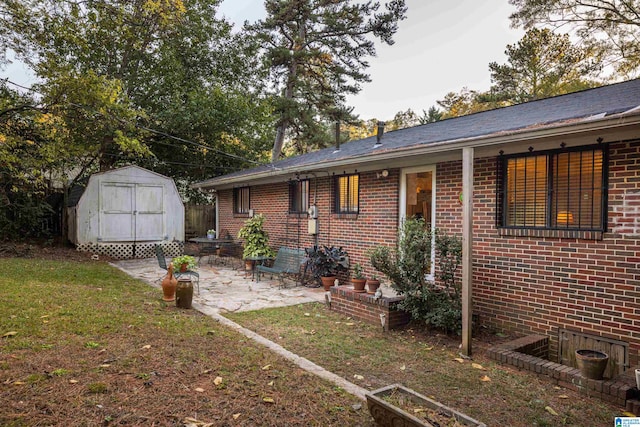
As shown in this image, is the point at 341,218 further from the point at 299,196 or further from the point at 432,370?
the point at 432,370

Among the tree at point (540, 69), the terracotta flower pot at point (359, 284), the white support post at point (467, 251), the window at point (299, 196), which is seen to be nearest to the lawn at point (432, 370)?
the white support post at point (467, 251)

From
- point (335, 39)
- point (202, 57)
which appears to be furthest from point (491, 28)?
point (202, 57)

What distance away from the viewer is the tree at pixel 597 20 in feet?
50.9

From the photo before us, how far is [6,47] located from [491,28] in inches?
767

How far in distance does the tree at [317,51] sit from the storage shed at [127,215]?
8.63 metres

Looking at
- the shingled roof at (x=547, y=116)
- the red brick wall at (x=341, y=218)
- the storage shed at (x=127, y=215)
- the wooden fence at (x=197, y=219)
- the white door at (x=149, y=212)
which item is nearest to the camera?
the shingled roof at (x=547, y=116)

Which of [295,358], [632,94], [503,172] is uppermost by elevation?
[632,94]

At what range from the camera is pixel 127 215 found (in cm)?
1268

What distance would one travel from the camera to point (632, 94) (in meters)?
5.06

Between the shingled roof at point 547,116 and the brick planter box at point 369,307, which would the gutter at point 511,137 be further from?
the brick planter box at point 369,307

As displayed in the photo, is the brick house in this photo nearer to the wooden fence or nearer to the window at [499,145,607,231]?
the window at [499,145,607,231]

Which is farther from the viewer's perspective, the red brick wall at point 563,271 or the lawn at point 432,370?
the red brick wall at point 563,271

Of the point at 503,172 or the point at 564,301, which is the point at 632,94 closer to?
the point at 503,172

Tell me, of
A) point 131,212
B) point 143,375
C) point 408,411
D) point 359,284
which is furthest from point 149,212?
point 408,411
